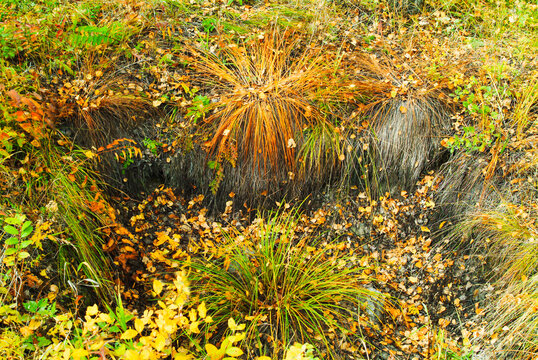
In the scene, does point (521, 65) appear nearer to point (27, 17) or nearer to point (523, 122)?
point (523, 122)

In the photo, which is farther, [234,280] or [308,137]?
[308,137]

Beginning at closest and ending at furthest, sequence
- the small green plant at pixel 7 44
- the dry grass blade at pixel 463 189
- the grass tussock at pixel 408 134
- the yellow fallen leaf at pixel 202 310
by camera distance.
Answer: the yellow fallen leaf at pixel 202 310
the small green plant at pixel 7 44
the dry grass blade at pixel 463 189
the grass tussock at pixel 408 134

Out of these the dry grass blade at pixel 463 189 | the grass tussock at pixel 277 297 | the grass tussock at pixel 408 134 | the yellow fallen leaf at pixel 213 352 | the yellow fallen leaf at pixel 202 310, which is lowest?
the grass tussock at pixel 277 297

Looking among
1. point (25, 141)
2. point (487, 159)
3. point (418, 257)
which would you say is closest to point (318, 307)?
point (418, 257)

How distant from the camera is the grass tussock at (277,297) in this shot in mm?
2346

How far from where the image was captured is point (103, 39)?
2982mm

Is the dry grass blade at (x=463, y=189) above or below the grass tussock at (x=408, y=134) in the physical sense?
below

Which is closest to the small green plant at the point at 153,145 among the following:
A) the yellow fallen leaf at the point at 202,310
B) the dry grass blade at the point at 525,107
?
the yellow fallen leaf at the point at 202,310

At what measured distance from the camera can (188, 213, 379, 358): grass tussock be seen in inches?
92.4

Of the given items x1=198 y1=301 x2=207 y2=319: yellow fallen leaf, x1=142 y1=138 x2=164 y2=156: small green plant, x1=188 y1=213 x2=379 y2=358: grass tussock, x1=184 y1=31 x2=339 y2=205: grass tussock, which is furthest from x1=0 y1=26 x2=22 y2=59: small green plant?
x1=198 y1=301 x2=207 y2=319: yellow fallen leaf

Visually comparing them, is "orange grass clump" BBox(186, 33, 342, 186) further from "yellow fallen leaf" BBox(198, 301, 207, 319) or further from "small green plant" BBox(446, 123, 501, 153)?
"yellow fallen leaf" BBox(198, 301, 207, 319)

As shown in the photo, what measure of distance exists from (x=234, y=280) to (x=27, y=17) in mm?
2736

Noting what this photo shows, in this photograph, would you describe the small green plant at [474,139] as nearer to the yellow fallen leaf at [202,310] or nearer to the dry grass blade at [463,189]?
the dry grass blade at [463,189]

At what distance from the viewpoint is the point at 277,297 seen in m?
2.39
